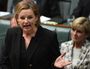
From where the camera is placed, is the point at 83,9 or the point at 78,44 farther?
the point at 83,9

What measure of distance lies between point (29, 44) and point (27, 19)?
208 mm

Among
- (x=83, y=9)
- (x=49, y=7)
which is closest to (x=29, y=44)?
(x=83, y=9)

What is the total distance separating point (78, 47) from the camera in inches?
97.6

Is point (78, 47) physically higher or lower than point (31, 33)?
lower

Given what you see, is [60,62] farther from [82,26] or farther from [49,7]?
[49,7]

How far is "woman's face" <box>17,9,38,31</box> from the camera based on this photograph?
2.23 meters

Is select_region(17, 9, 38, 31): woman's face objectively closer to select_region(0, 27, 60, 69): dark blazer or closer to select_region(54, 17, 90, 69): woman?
select_region(0, 27, 60, 69): dark blazer

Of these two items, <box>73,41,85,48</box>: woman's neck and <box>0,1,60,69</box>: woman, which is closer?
<box>0,1,60,69</box>: woman

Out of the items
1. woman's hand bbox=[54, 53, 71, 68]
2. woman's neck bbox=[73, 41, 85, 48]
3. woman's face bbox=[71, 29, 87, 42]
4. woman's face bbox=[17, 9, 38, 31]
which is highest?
woman's face bbox=[17, 9, 38, 31]

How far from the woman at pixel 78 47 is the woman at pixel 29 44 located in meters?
0.12

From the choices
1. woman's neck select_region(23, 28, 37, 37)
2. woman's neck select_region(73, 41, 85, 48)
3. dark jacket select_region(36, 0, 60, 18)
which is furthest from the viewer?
dark jacket select_region(36, 0, 60, 18)

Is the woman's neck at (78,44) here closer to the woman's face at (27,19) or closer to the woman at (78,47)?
the woman at (78,47)

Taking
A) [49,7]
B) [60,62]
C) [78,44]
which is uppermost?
[49,7]

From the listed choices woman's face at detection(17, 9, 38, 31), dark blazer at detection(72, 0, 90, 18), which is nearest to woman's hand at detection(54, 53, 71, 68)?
woman's face at detection(17, 9, 38, 31)
